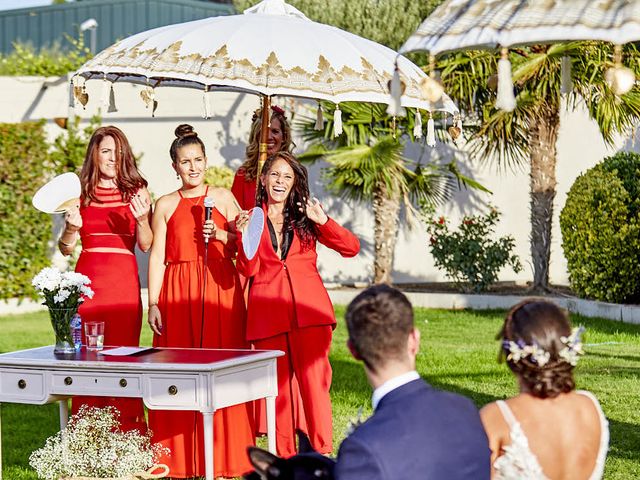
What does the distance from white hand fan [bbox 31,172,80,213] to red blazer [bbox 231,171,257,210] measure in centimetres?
116

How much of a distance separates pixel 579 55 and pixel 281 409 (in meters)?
8.06

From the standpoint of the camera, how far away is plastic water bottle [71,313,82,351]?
6027 mm

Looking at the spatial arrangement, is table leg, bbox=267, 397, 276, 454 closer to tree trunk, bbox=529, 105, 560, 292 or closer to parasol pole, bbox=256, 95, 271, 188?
parasol pole, bbox=256, 95, 271, 188

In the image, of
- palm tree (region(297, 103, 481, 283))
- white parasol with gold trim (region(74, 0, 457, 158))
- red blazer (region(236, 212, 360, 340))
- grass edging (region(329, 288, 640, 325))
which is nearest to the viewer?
white parasol with gold trim (region(74, 0, 457, 158))

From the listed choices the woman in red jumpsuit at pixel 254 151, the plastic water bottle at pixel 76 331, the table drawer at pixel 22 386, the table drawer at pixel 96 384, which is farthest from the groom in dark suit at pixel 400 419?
the woman in red jumpsuit at pixel 254 151

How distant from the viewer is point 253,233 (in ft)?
21.0

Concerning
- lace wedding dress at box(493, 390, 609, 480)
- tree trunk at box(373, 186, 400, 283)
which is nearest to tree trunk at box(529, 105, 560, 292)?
tree trunk at box(373, 186, 400, 283)

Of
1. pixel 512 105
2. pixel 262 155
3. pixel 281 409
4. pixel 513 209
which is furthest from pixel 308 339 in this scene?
pixel 513 209

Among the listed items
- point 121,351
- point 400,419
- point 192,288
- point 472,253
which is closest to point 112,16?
point 472,253

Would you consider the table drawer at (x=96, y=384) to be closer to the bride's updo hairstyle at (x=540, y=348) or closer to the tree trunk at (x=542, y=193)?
the bride's updo hairstyle at (x=540, y=348)

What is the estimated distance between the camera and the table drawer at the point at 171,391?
5.49 metres

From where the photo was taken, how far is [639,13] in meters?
3.78

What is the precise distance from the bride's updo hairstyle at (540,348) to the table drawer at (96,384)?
2.44 metres

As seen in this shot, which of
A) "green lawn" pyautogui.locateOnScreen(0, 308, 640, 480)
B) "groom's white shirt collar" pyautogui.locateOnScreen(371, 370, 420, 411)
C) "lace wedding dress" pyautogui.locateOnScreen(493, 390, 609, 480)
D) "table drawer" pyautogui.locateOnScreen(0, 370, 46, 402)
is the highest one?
"groom's white shirt collar" pyautogui.locateOnScreen(371, 370, 420, 411)
